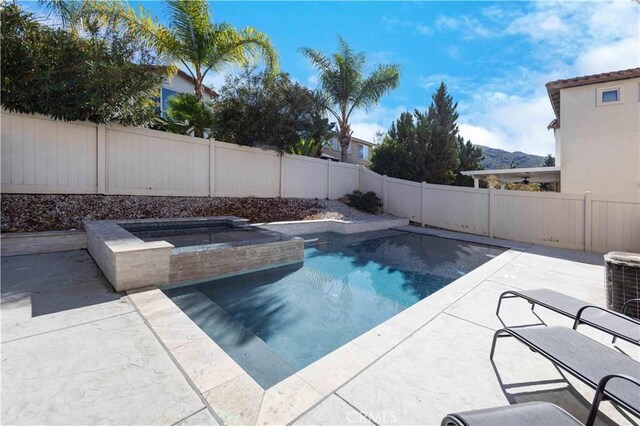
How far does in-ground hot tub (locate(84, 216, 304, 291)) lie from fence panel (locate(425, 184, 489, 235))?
7.75 metres

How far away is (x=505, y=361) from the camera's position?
8.27ft

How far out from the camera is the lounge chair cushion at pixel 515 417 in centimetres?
132

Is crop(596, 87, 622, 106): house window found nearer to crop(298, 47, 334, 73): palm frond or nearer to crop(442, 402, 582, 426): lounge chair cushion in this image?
crop(298, 47, 334, 73): palm frond

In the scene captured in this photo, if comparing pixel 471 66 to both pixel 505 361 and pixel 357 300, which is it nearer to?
pixel 357 300

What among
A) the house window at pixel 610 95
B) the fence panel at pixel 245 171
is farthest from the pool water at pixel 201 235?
the house window at pixel 610 95

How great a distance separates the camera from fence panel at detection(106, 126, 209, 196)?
7898mm

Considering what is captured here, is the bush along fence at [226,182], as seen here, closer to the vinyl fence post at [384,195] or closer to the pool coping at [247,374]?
the vinyl fence post at [384,195]

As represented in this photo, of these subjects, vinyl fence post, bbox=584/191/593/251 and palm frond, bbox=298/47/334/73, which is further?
palm frond, bbox=298/47/334/73


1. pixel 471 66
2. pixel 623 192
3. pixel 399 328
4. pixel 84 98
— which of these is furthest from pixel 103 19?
pixel 623 192

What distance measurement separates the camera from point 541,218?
897 centimetres

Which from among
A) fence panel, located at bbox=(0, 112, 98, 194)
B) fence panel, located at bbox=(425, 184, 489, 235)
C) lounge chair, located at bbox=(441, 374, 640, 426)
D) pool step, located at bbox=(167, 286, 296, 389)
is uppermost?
fence panel, located at bbox=(0, 112, 98, 194)

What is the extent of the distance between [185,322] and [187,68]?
11221mm

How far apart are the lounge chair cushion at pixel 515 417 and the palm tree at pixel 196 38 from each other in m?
12.3

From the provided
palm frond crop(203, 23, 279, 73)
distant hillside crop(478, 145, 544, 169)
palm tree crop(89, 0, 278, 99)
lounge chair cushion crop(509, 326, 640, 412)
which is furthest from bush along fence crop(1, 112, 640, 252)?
distant hillside crop(478, 145, 544, 169)
